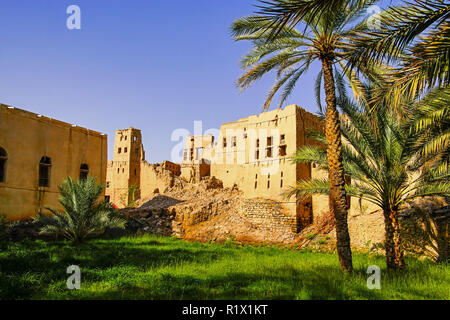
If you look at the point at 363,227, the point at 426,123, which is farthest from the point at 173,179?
the point at 426,123

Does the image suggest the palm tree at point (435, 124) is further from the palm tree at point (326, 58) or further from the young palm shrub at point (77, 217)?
the young palm shrub at point (77, 217)

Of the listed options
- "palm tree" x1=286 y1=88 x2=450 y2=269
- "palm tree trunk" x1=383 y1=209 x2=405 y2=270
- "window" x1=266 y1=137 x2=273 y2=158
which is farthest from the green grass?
"window" x1=266 y1=137 x2=273 y2=158

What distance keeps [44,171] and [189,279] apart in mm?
12631

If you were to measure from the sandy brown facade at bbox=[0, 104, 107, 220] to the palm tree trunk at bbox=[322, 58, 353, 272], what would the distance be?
14.0 m

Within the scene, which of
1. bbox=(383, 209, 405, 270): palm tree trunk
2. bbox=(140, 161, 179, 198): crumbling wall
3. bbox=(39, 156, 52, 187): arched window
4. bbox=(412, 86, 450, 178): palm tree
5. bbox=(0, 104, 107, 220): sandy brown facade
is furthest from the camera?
bbox=(140, 161, 179, 198): crumbling wall

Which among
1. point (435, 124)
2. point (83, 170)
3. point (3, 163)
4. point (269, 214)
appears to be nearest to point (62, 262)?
point (3, 163)

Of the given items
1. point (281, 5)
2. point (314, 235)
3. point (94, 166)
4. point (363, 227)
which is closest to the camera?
point (281, 5)

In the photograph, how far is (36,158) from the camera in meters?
16.3

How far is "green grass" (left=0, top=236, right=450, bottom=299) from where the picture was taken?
251 inches

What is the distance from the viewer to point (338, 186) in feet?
27.0

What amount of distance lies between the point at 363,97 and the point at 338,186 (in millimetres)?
2593

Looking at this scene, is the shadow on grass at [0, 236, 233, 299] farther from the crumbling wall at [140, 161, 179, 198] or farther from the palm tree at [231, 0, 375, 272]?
the crumbling wall at [140, 161, 179, 198]
